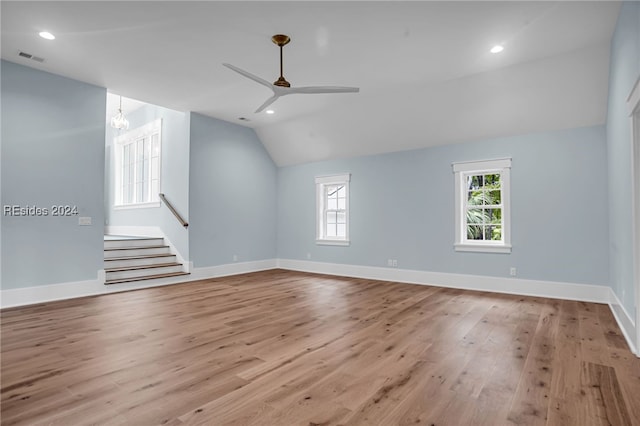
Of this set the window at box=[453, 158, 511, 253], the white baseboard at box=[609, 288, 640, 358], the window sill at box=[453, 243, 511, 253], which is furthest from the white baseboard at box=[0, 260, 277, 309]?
the white baseboard at box=[609, 288, 640, 358]

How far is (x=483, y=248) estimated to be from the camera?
5543mm

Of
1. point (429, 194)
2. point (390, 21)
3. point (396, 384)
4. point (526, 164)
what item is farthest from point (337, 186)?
point (396, 384)

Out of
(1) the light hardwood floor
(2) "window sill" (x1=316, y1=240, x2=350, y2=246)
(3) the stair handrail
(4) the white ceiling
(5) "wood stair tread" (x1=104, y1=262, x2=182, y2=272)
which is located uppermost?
(4) the white ceiling

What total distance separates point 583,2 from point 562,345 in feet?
10.2

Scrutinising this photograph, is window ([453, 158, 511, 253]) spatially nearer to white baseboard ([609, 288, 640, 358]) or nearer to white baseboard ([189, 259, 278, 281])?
white baseboard ([609, 288, 640, 358])

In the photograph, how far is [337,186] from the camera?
768cm

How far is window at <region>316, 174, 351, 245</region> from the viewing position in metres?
7.50

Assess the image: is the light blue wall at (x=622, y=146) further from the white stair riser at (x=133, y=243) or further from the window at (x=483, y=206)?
the white stair riser at (x=133, y=243)

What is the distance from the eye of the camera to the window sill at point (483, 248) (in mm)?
5356

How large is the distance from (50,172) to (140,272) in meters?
2.07

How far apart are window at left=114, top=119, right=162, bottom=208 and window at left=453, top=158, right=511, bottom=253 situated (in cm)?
608

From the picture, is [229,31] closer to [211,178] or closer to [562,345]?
[211,178]

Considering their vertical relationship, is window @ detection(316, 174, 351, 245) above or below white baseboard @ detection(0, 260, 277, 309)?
above

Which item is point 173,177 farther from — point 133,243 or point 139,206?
point 139,206
